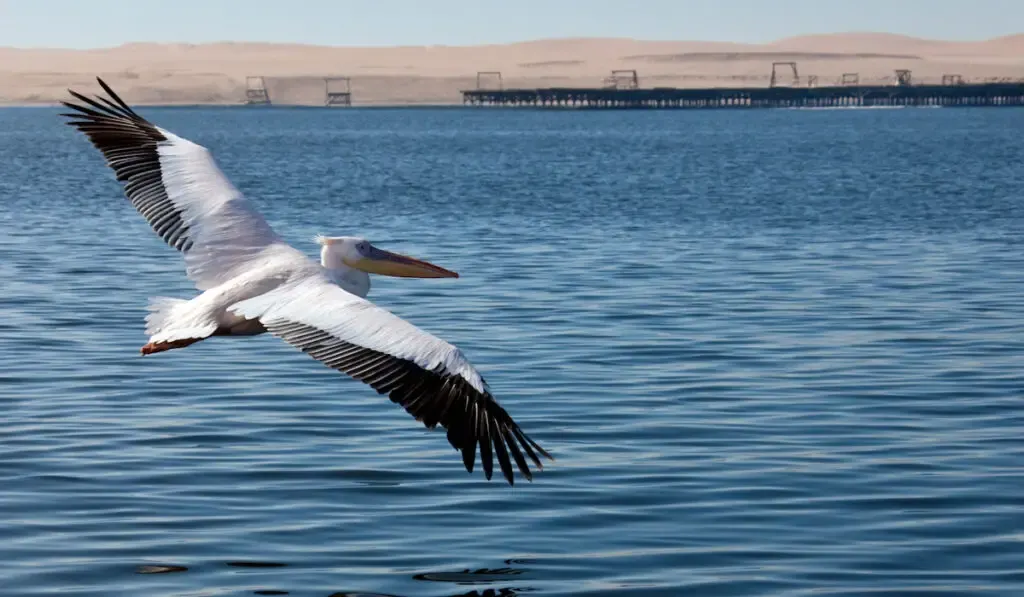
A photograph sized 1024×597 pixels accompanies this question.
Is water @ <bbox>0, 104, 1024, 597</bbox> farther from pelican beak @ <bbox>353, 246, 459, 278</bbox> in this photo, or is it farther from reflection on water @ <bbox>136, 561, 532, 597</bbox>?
pelican beak @ <bbox>353, 246, 459, 278</bbox>

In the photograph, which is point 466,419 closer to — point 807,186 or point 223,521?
point 223,521

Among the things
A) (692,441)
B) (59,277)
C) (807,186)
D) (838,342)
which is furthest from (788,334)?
(807,186)

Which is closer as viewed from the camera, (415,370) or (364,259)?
(415,370)

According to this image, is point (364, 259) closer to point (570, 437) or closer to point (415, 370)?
point (570, 437)

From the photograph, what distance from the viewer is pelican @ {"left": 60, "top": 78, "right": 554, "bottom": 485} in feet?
24.3

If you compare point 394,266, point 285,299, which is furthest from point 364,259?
point 285,299

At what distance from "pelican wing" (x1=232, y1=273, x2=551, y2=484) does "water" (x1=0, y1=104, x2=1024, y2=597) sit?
29.9 inches

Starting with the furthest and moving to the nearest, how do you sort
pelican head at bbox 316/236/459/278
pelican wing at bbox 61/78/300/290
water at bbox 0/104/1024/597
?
pelican head at bbox 316/236/459/278
pelican wing at bbox 61/78/300/290
water at bbox 0/104/1024/597

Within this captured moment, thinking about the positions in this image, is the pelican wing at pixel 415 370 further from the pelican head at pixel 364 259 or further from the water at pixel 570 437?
the pelican head at pixel 364 259

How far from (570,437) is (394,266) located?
1575mm

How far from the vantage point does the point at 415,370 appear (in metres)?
7.52

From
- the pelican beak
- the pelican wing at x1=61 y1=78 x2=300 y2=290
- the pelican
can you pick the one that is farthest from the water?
the pelican wing at x1=61 y1=78 x2=300 y2=290

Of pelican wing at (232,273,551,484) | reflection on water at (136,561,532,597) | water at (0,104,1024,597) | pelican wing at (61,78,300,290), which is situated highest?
pelican wing at (61,78,300,290)

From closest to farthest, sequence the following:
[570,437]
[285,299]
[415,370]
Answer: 1. [415,370]
2. [285,299]
3. [570,437]
